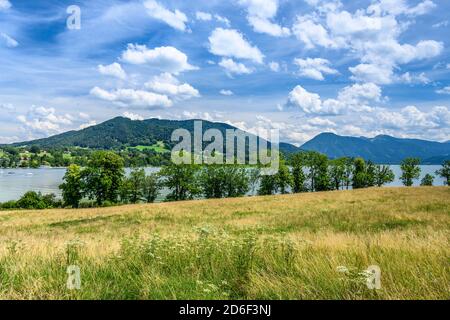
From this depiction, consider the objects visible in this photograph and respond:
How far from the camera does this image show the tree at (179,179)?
85500mm

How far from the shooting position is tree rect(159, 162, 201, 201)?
281 ft

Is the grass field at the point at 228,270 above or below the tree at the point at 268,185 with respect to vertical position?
above

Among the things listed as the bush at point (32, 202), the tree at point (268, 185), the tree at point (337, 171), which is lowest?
the bush at point (32, 202)

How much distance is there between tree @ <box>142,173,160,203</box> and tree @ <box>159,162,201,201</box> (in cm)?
285

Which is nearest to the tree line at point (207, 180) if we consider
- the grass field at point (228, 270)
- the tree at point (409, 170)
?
the tree at point (409, 170)

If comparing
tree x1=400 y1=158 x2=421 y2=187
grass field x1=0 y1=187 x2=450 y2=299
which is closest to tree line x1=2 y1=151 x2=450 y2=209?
tree x1=400 y1=158 x2=421 y2=187

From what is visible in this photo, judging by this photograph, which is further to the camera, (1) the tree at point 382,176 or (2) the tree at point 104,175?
(1) the tree at point 382,176

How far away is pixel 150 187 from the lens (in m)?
87.8

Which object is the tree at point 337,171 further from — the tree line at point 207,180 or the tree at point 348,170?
the tree at point 348,170

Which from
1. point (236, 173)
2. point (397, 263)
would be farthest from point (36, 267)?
point (236, 173)

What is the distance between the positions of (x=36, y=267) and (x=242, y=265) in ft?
12.3

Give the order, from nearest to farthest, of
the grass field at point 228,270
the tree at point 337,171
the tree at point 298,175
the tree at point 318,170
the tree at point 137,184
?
the grass field at point 228,270 → the tree at point 137,184 → the tree at point 298,175 → the tree at point 318,170 → the tree at point 337,171
